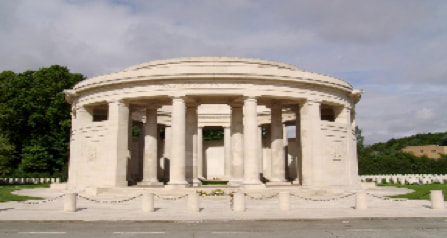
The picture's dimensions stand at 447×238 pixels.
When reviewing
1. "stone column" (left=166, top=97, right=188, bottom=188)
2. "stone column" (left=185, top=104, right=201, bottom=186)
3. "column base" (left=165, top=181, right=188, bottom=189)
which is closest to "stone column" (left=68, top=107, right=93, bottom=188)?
"stone column" (left=185, top=104, right=201, bottom=186)

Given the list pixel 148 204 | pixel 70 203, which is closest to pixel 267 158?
pixel 148 204

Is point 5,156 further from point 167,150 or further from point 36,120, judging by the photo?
point 167,150

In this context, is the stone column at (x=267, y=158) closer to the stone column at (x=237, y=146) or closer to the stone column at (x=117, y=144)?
the stone column at (x=237, y=146)

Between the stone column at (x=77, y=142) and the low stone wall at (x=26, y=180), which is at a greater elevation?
the stone column at (x=77, y=142)

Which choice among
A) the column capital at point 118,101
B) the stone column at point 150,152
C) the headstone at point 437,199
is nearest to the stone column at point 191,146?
the stone column at point 150,152

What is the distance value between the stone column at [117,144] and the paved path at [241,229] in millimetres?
17349

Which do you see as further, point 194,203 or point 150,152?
point 150,152

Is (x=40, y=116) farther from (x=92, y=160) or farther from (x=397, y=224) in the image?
(x=397, y=224)

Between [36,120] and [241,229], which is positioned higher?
[36,120]

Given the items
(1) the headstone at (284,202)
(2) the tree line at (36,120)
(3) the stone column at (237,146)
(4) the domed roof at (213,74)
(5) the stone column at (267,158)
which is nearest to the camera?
(1) the headstone at (284,202)

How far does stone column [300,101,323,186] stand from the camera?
38.0 m

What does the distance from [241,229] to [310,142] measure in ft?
71.5

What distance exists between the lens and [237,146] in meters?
41.5

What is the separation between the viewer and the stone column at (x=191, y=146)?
4012cm
